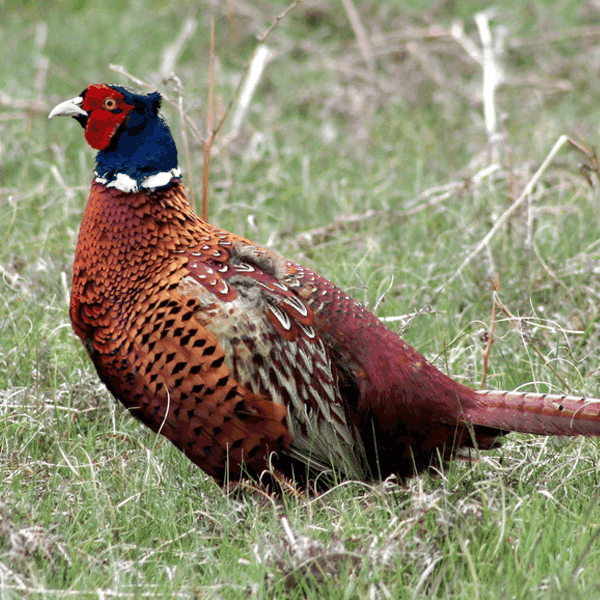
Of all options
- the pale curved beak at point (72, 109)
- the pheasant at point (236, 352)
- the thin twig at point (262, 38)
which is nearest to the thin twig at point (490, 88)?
the thin twig at point (262, 38)

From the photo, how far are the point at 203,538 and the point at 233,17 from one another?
17.8ft

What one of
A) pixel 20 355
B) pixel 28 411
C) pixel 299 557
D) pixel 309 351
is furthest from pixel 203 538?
pixel 20 355

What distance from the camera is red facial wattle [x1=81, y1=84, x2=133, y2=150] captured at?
322 centimetres

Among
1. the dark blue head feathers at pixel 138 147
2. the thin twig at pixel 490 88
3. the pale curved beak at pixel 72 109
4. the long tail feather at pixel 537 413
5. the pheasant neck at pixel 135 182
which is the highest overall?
the thin twig at pixel 490 88

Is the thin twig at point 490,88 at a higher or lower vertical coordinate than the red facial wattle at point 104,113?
higher

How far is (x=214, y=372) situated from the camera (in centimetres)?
293

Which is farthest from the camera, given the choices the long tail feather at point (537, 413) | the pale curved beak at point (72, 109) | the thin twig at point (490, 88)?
the thin twig at point (490, 88)

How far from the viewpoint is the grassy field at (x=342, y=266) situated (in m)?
2.58

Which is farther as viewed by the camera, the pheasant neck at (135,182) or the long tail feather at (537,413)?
the pheasant neck at (135,182)

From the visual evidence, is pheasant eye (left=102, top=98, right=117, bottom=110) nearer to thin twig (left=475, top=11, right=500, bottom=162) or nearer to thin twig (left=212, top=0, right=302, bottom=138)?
thin twig (left=212, top=0, right=302, bottom=138)

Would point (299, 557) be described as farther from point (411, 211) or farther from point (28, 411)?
point (411, 211)

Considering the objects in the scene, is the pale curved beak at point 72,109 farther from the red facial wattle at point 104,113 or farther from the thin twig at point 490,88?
the thin twig at point 490,88

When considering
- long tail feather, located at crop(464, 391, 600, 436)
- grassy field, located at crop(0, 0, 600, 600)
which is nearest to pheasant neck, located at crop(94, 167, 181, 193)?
grassy field, located at crop(0, 0, 600, 600)

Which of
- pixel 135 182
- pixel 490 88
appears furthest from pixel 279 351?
pixel 490 88
